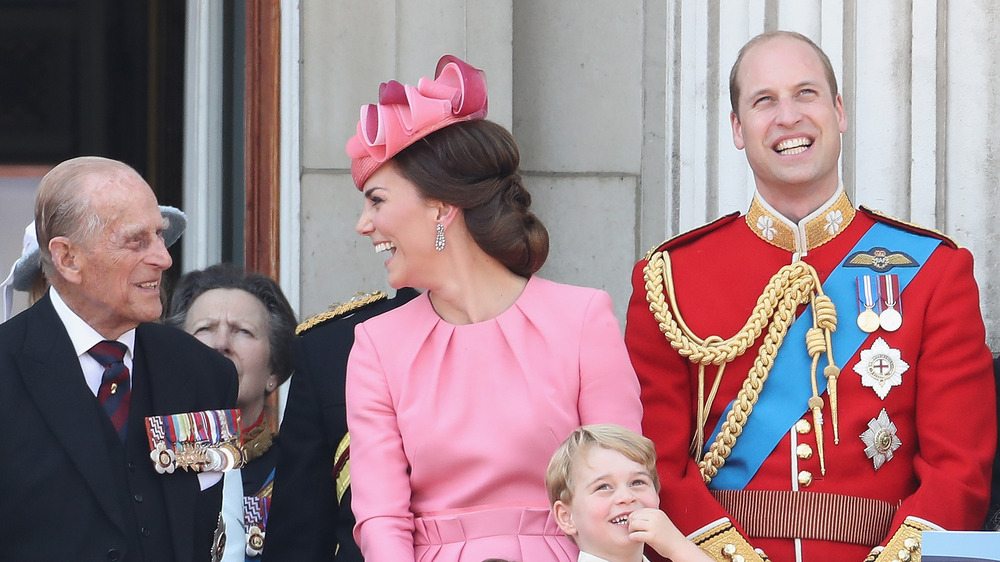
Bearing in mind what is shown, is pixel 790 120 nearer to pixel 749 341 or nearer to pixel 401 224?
pixel 749 341

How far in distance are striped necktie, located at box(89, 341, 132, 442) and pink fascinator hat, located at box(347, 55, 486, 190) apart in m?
0.67

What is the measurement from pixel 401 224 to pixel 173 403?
700mm

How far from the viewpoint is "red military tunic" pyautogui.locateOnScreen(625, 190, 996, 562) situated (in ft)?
10.4

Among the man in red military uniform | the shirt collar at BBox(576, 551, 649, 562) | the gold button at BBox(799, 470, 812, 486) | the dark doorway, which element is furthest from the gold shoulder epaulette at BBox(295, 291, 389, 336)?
the dark doorway

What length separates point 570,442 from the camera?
10.0 feet

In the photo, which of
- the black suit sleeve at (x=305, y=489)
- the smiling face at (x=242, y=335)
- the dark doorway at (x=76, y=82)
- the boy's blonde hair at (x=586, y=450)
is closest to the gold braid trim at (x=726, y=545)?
the boy's blonde hair at (x=586, y=450)

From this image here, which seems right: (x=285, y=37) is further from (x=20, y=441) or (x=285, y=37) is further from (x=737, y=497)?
(x=737, y=497)

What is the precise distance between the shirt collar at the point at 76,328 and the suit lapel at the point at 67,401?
0.03m

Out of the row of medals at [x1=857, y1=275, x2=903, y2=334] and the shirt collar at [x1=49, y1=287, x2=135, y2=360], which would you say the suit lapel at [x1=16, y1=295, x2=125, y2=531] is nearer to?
the shirt collar at [x1=49, y1=287, x2=135, y2=360]

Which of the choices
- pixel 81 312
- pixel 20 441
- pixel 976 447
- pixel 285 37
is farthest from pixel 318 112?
pixel 976 447

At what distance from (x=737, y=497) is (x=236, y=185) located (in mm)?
2555

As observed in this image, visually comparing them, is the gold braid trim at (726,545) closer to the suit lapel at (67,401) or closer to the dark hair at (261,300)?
the suit lapel at (67,401)

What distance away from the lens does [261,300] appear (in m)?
4.57

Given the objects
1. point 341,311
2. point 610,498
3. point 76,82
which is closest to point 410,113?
point 341,311
